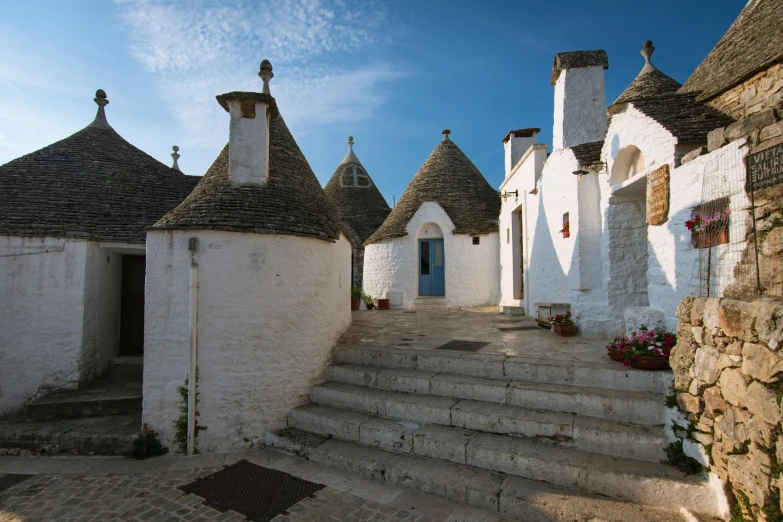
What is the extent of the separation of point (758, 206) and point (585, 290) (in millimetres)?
4191

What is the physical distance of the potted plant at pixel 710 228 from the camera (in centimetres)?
384

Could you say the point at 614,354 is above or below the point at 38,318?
below

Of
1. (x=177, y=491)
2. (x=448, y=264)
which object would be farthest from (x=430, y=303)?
(x=177, y=491)

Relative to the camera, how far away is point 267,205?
5.92 m

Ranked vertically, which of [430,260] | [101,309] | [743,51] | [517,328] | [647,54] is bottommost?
[517,328]

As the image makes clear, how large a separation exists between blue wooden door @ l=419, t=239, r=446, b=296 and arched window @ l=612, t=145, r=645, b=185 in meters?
9.18

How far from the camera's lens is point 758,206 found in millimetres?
3387

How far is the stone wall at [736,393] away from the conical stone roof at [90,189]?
27.2ft

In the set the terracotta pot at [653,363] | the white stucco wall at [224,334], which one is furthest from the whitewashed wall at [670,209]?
the white stucco wall at [224,334]

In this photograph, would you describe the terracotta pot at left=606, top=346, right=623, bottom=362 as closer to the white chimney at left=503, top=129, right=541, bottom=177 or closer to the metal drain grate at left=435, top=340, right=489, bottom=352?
the metal drain grate at left=435, top=340, right=489, bottom=352

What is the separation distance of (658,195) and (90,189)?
9984 mm

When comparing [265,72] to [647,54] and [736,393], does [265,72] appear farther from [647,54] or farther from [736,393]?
[647,54]

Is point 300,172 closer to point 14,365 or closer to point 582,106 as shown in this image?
point 14,365

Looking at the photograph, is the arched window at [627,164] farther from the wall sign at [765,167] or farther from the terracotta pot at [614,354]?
the terracotta pot at [614,354]
